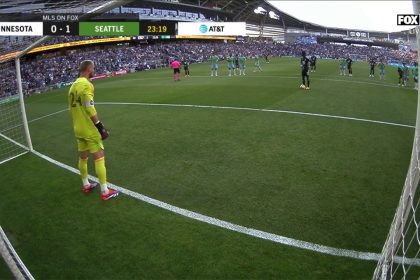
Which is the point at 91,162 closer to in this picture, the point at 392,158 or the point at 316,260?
the point at 316,260

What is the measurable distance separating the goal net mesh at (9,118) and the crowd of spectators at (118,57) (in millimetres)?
50

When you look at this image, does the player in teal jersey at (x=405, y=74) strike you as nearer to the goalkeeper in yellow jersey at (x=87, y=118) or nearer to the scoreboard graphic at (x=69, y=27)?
the scoreboard graphic at (x=69, y=27)

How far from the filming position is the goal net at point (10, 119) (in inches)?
398

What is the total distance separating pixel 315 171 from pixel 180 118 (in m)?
6.73

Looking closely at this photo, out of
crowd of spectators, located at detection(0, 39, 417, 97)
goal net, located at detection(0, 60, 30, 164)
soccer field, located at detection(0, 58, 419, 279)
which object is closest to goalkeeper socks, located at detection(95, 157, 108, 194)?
soccer field, located at detection(0, 58, 419, 279)

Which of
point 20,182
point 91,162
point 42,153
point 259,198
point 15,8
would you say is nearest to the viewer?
point 259,198

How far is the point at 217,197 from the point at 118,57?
47.7m

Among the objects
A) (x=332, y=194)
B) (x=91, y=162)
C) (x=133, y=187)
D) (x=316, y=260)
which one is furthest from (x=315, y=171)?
(x=91, y=162)

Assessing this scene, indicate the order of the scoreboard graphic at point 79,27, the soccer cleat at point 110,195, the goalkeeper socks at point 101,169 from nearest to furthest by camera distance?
the goalkeeper socks at point 101,169 → the soccer cleat at point 110,195 → the scoreboard graphic at point 79,27

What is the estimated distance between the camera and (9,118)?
15.7 metres

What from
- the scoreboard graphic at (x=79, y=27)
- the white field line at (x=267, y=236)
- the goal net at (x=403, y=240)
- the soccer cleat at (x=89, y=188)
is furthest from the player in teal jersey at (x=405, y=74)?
the soccer cleat at (x=89, y=188)

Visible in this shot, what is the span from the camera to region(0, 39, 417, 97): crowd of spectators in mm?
34094

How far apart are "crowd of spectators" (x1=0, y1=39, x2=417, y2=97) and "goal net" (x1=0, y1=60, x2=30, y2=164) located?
0.06 metres

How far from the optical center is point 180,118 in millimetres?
12719
